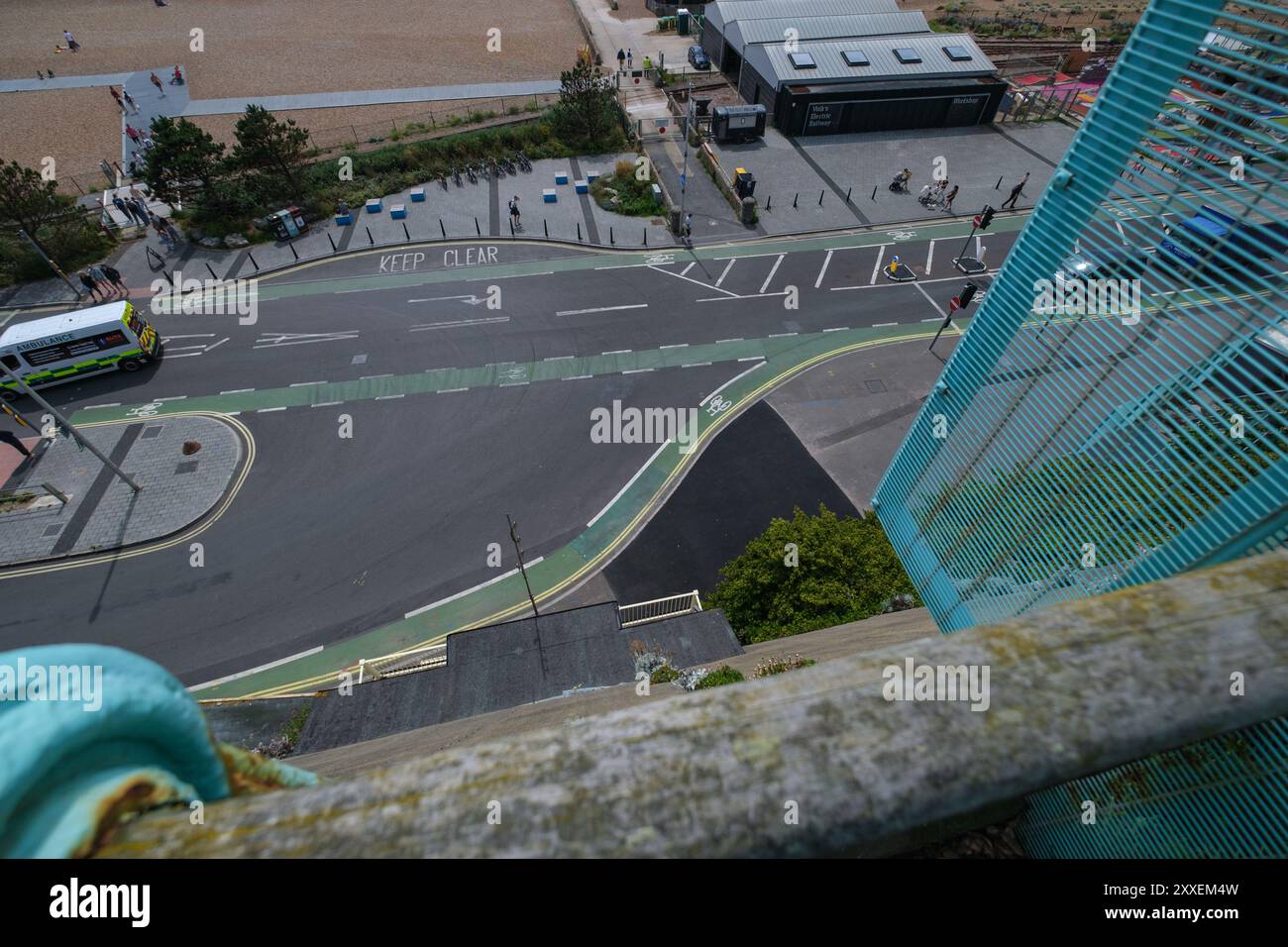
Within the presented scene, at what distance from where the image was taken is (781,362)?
28.1 metres

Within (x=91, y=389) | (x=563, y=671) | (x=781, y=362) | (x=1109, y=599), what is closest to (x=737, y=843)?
(x=1109, y=599)

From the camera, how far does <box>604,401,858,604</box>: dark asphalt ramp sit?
67.2 feet

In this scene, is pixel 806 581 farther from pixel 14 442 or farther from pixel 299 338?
pixel 14 442

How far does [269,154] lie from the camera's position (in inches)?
1422

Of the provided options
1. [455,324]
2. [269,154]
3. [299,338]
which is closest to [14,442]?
[299,338]

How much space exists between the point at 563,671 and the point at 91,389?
28.0 m

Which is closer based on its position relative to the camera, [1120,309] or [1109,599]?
[1109,599]

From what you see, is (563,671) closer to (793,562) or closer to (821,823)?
(793,562)

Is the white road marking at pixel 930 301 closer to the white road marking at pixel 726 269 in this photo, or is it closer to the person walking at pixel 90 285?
the white road marking at pixel 726 269

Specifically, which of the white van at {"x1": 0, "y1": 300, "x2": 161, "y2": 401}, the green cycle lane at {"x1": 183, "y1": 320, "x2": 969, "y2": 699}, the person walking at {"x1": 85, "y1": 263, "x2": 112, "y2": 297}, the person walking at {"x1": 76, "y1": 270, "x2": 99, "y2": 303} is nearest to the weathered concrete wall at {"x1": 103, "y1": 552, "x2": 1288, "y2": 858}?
the green cycle lane at {"x1": 183, "y1": 320, "x2": 969, "y2": 699}

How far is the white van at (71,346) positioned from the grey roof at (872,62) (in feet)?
143

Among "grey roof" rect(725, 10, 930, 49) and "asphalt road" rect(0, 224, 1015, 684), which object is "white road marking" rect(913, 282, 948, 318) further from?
"grey roof" rect(725, 10, 930, 49)

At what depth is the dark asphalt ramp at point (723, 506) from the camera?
20484 millimetres

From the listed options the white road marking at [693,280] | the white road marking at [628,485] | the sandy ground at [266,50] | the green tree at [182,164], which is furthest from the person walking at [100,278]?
the white road marking at [628,485]
